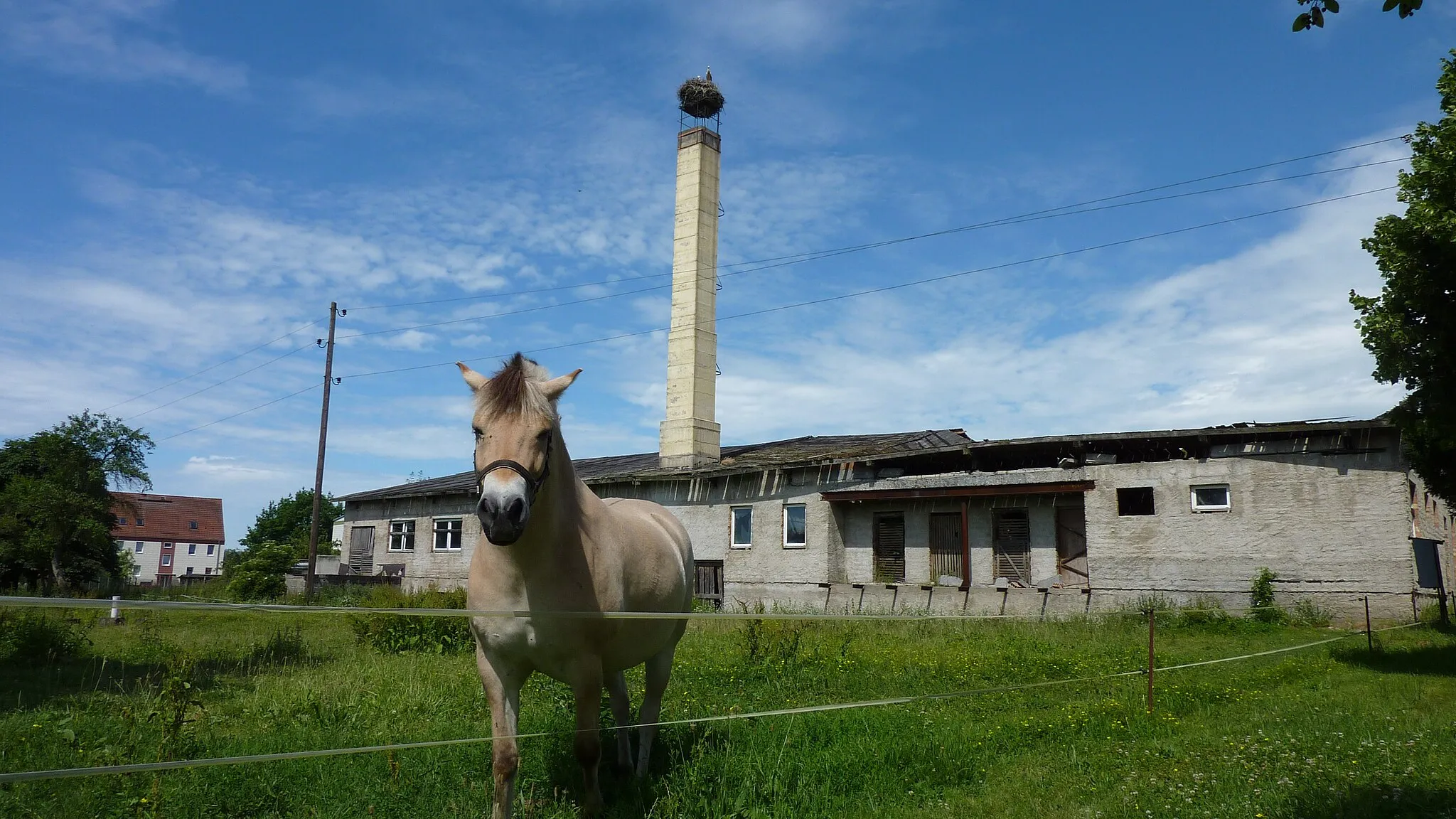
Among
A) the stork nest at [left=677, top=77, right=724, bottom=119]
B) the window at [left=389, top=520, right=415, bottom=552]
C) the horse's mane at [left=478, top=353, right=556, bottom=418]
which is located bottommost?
the window at [left=389, top=520, right=415, bottom=552]

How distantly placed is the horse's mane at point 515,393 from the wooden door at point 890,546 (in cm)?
1929

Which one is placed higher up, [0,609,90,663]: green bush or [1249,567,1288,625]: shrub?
[1249,567,1288,625]: shrub

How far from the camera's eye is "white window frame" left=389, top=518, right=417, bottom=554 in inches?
1337

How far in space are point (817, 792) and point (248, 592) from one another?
101ft

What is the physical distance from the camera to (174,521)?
77.2 m

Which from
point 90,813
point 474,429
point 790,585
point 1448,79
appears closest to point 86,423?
point 790,585

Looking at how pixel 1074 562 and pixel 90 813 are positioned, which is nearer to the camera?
pixel 90 813

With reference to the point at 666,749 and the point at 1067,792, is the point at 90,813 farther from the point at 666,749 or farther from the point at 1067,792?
the point at 1067,792

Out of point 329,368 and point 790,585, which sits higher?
point 329,368

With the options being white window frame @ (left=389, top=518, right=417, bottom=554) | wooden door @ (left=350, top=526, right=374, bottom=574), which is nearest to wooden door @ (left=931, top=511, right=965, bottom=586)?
white window frame @ (left=389, top=518, right=417, bottom=554)

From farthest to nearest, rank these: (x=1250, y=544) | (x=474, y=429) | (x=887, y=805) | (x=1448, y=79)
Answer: (x=1250, y=544), (x=1448, y=79), (x=887, y=805), (x=474, y=429)

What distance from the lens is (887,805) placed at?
16.2 ft

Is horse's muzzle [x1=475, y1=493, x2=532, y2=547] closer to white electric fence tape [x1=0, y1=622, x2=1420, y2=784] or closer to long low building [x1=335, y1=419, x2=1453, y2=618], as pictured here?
white electric fence tape [x1=0, y1=622, x2=1420, y2=784]

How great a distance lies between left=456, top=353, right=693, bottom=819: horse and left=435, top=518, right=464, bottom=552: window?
29.1m
